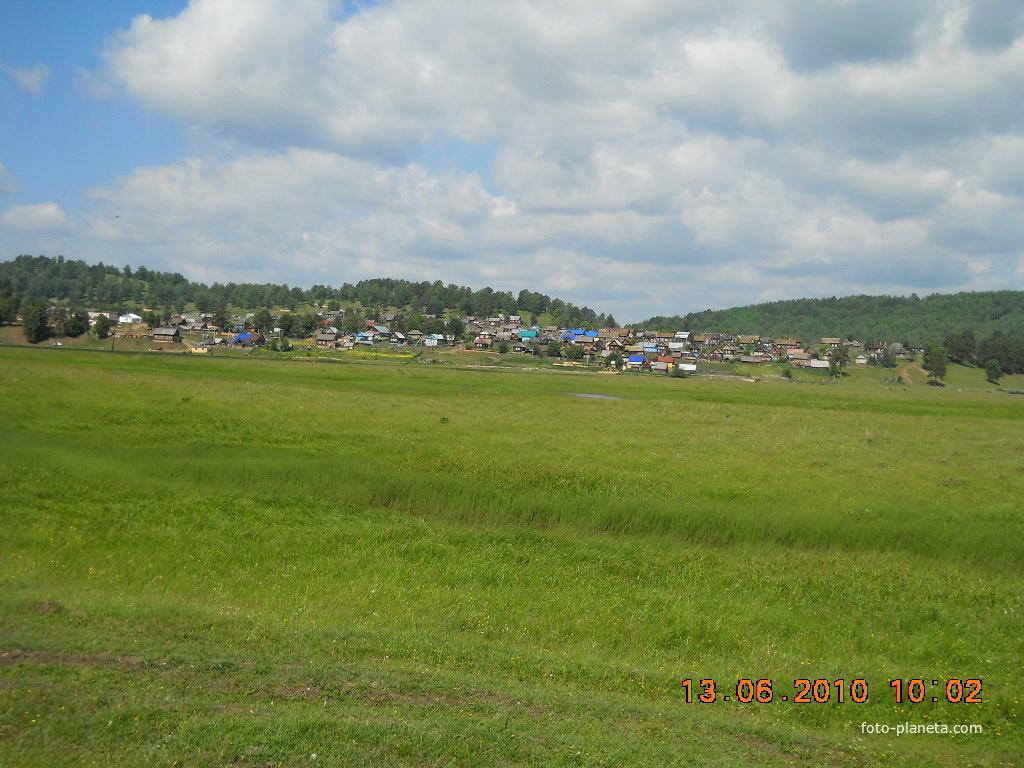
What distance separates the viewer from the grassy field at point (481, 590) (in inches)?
346

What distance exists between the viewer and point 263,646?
36.6 ft

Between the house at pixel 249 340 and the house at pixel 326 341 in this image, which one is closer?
the house at pixel 249 340

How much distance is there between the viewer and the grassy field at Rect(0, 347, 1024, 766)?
879cm

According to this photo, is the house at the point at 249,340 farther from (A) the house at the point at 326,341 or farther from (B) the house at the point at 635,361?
(B) the house at the point at 635,361

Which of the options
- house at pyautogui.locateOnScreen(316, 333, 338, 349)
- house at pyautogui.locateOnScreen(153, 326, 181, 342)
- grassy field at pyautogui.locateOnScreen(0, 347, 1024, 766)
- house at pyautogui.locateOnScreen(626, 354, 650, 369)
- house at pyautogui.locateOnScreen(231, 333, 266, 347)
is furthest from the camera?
house at pyautogui.locateOnScreen(316, 333, 338, 349)

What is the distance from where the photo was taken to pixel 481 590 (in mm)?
16594

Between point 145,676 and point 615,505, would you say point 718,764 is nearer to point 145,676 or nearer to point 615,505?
point 145,676

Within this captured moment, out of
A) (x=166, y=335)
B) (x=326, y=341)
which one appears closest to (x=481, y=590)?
(x=166, y=335)

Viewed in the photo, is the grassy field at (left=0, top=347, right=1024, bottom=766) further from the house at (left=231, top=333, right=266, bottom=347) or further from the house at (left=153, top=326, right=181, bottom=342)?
the house at (left=231, top=333, right=266, bottom=347)

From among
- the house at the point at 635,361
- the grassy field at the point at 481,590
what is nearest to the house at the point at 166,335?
the house at the point at 635,361

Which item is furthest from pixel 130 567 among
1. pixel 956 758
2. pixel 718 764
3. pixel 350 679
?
pixel 956 758

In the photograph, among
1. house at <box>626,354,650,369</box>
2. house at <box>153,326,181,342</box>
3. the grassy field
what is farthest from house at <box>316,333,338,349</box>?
the grassy field

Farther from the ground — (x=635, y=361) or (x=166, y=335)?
(x=166, y=335)

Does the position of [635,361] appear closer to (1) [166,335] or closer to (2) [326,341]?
(2) [326,341]
